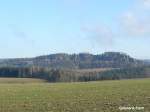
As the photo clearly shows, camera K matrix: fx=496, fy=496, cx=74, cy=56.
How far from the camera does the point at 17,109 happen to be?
82.4 feet

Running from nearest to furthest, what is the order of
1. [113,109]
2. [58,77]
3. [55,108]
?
[113,109], [55,108], [58,77]

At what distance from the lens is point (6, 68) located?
14475 centimetres

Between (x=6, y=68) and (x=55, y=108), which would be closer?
(x=55, y=108)

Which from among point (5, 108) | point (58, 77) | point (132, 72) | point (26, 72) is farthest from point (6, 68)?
point (5, 108)

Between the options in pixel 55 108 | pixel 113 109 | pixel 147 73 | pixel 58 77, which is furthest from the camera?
pixel 147 73

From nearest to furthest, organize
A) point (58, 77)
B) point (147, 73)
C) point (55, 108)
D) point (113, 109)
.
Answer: point (113, 109)
point (55, 108)
point (58, 77)
point (147, 73)

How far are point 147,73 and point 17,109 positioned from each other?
118 meters

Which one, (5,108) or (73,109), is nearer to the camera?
(73,109)

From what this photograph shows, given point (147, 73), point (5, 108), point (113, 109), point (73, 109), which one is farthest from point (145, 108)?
point (147, 73)

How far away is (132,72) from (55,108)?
118 metres

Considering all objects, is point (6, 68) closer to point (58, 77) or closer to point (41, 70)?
point (41, 70)

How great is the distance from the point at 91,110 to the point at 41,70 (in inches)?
4794

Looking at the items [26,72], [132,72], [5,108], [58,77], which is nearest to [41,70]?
[26,72]

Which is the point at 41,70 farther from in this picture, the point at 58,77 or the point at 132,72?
the point at 132,72
